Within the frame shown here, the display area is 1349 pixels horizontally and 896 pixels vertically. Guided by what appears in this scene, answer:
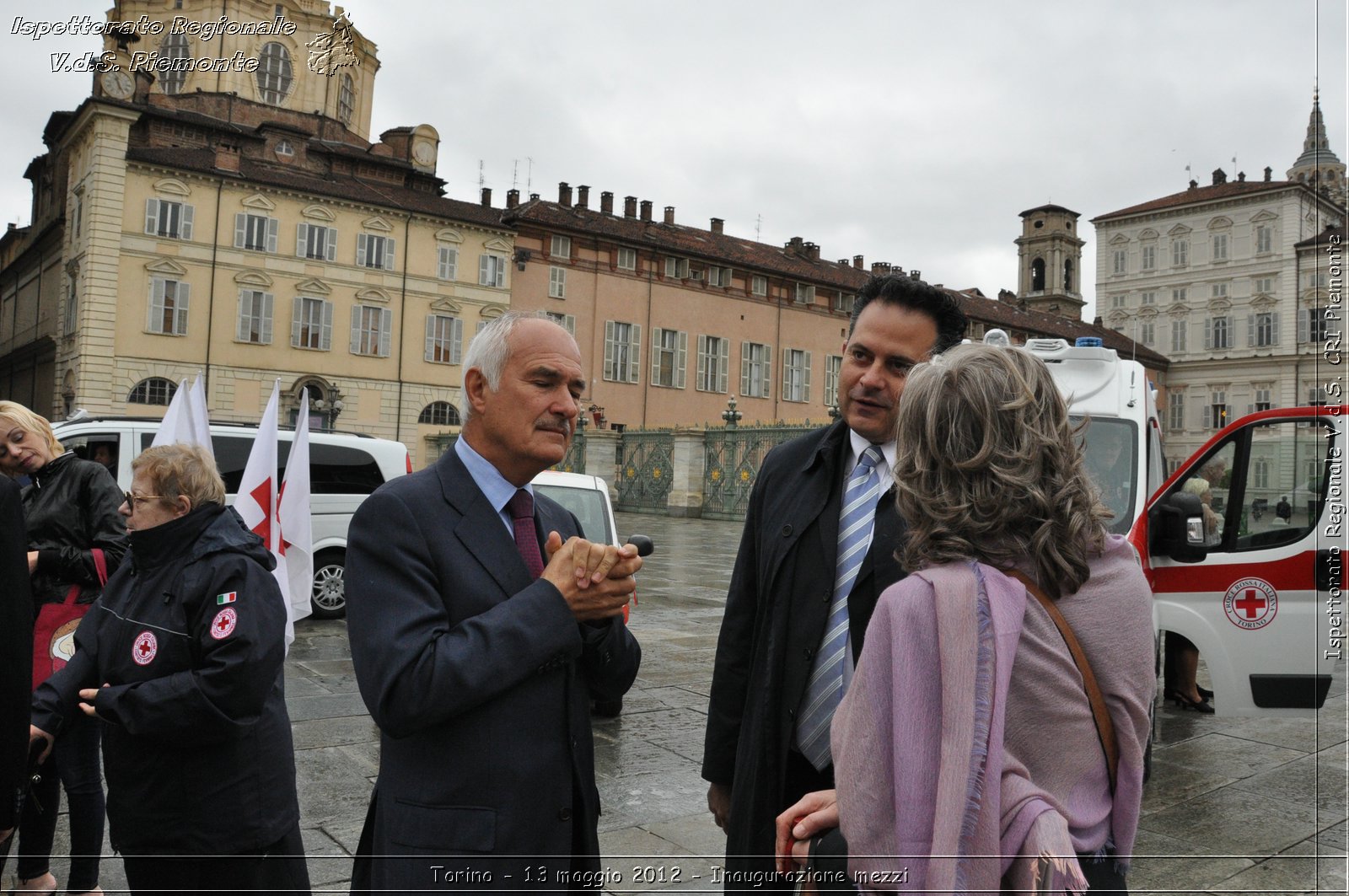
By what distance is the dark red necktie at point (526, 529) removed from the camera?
2.00m

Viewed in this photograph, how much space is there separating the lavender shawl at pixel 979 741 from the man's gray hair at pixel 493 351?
36.9 inches

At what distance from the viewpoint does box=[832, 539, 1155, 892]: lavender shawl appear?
1416 millimetres

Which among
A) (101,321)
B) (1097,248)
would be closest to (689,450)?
(101,321)

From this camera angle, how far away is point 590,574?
1.79m

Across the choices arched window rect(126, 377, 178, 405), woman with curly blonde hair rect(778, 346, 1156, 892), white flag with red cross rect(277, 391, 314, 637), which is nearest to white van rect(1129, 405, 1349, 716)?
woman with curly blonde hair rect(778, 346, 1156, 892)

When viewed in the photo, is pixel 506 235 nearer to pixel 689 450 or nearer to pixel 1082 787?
pixel 689 450

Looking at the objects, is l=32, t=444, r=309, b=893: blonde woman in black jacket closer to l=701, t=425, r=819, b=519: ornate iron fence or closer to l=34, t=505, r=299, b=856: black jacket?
l=34, t=505, r=299, b=856: black jacket

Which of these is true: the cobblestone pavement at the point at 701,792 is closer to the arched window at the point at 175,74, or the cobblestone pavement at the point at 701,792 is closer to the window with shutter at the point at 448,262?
the window with shutter at the point at 448,262

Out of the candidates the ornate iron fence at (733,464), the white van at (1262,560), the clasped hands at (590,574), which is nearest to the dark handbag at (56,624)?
the clasped hands at (590,574)

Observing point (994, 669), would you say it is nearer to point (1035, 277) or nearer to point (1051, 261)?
point (1051, 261)

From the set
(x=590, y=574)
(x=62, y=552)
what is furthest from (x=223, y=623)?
(x=62, y=552)

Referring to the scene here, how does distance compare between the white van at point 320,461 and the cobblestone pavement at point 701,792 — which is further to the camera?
the white van at point 320,461

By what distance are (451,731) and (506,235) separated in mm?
43238

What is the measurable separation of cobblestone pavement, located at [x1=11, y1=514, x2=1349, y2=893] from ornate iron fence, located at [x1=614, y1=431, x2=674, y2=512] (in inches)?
863
